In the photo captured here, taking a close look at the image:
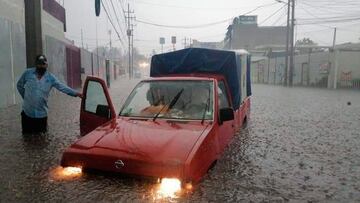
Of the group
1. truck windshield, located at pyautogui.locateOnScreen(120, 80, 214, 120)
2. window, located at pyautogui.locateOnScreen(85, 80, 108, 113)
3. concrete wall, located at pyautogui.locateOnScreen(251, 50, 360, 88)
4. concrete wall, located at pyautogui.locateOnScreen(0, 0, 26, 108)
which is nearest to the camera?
truck windshield, located at pyautogui.locateOnScreen(120, 80, 214, 120)

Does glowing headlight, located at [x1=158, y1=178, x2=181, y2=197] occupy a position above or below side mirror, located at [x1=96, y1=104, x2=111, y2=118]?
below

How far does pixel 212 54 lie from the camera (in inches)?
320

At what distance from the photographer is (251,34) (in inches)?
3317

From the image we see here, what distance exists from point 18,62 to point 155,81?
1042cm

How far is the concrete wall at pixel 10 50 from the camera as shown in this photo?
13492 mm

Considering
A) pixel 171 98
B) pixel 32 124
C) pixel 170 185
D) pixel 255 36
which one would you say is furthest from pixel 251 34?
pixel 170 185

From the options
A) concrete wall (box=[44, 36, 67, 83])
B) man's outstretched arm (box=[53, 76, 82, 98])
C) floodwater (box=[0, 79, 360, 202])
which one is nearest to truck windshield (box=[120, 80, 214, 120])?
floodwater (box=[0, 79, 360, 202])

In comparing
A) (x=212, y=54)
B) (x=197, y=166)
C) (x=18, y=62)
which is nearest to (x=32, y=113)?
(x=212, y=54)

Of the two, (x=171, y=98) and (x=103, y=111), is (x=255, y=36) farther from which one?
(x=103, y=111)

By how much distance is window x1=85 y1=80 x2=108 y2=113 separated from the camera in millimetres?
6777

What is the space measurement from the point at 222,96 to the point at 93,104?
2.24 m

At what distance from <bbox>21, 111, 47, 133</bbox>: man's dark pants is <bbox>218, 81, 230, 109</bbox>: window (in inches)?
157

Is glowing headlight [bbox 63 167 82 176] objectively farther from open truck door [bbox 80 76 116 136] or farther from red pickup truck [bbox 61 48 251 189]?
open truck door [bbox 80 76 116 136]

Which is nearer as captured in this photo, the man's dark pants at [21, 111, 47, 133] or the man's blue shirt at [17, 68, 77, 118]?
the man's blue shirt at [17, 68, 77, 118]
